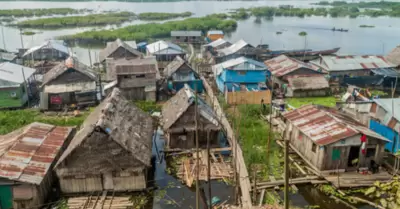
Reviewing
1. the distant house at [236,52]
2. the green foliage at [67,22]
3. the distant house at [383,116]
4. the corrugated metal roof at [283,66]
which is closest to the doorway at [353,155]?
the distant house at [383,116]

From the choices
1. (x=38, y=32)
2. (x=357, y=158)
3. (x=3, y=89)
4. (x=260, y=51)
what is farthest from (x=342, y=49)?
(x=38, y=32)

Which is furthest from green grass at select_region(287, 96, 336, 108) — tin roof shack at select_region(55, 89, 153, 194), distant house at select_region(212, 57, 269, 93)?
tin roof shack at select_region(55, 89, 153, 194)

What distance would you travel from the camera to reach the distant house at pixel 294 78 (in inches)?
1243

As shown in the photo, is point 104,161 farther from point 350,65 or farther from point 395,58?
point 395,58

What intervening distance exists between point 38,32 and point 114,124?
67553 mm

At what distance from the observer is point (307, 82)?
3177 cm

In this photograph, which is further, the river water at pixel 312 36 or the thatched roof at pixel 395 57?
the river water at pixel 312 36

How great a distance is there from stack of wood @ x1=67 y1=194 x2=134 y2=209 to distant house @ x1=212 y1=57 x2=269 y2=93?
17.0 meters

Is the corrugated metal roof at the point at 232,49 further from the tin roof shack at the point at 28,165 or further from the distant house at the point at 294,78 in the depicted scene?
the tin roof shack at the point at 28,165

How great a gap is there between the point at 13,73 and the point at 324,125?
25684 mm

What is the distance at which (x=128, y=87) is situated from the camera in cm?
2934

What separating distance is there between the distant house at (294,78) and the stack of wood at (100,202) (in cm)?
2078

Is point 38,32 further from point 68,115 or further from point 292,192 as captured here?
point 292,192

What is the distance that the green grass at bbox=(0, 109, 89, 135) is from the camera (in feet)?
76.2
